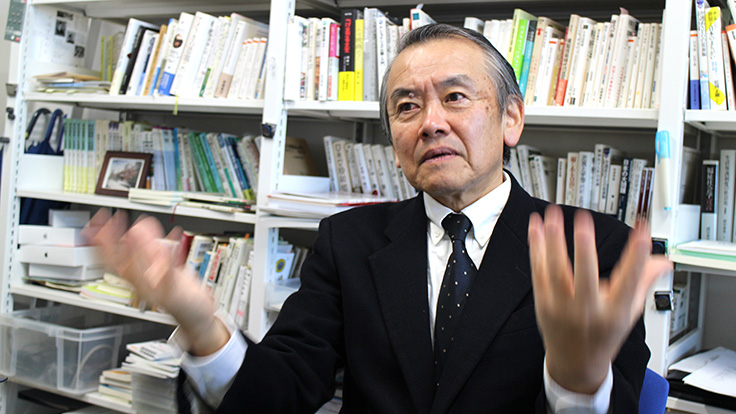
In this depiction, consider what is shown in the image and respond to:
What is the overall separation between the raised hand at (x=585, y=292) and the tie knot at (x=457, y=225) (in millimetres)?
506

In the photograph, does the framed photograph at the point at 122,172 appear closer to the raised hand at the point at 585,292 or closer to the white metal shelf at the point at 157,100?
the white metal shelf at the point at 157,100

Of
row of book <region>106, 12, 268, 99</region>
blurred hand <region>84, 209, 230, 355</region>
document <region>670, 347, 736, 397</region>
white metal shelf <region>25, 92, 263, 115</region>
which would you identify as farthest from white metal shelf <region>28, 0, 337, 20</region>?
document <region>670, 347, 736, 397</region>

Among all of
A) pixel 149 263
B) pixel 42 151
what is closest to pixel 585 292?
pixel 149 263

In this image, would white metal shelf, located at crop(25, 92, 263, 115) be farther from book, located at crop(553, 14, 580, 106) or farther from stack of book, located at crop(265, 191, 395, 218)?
book, located at crop(553, 14, 580, 106)

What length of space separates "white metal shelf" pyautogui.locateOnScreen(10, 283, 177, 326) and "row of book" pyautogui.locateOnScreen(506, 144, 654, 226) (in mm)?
1366

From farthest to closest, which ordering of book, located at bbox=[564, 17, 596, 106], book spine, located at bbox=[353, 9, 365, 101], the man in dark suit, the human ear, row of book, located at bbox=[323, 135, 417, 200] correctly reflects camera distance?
1. row of book, located at bbox=[323, 135, 417, 200]
2. book spine, located at bbox=[353, 9, 365, 101]
3. book, located at bbox=[564, 17, 596, 106]
4. the human ear
5. the man in dark suit

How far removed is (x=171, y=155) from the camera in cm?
242

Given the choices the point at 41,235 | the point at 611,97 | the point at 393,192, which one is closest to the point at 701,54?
the point at 611,97

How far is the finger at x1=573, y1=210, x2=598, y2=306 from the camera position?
628 mm

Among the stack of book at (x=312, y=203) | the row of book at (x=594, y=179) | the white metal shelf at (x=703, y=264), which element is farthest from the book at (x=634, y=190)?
the stack of book at (x=312, y=203)

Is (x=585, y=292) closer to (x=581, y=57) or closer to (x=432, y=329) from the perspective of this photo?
(x=432, y=329)

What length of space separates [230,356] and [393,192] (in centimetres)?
113

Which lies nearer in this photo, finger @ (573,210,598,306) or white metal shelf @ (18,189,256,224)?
finger @ (573,210,598,306)

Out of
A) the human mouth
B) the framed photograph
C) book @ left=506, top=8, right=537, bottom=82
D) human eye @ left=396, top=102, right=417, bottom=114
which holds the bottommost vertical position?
the framed photograph
